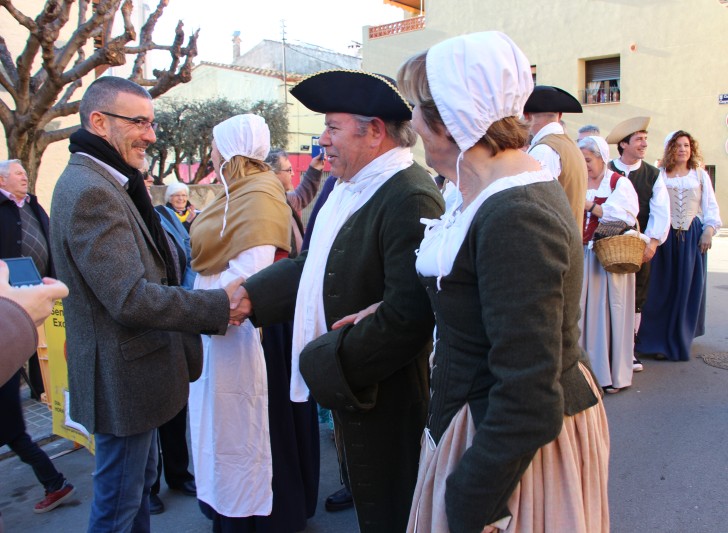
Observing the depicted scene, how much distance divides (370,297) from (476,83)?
2.83ft

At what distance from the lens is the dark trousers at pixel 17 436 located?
3.60 metres

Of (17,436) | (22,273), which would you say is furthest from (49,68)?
(22,273)

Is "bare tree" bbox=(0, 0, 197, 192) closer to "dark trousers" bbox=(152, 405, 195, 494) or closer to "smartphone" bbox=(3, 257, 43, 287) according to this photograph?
"dark trousers" bbox=(152, 405, 195, 494)

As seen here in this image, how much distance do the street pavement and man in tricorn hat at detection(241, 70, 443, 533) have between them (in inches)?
57.9

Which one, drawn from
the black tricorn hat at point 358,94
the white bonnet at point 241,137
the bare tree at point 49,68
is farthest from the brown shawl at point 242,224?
the bare tree at point 49,68

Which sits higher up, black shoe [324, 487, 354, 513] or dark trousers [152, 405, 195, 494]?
dark trousers [152, 405, 195, 494]

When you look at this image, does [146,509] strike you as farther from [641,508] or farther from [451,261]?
[641,508]

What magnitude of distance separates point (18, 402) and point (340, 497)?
1.97 m

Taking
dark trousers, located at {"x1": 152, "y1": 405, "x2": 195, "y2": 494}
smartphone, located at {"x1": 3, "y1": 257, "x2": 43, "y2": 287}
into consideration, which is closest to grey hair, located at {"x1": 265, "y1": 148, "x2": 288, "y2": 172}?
dark trousers, located at {"x1": 152, "y1": 405, "x2": 195, "y2": 494}

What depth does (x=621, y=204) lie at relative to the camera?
500cm

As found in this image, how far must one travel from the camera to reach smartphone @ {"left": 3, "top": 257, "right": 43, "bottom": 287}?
1.67 metres

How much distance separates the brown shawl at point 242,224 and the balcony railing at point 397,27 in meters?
24.4

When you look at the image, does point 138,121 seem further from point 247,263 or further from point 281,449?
point 281,449

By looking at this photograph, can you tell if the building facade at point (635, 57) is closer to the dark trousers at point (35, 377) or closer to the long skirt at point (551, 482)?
the dark trousers at point (35, 377)
